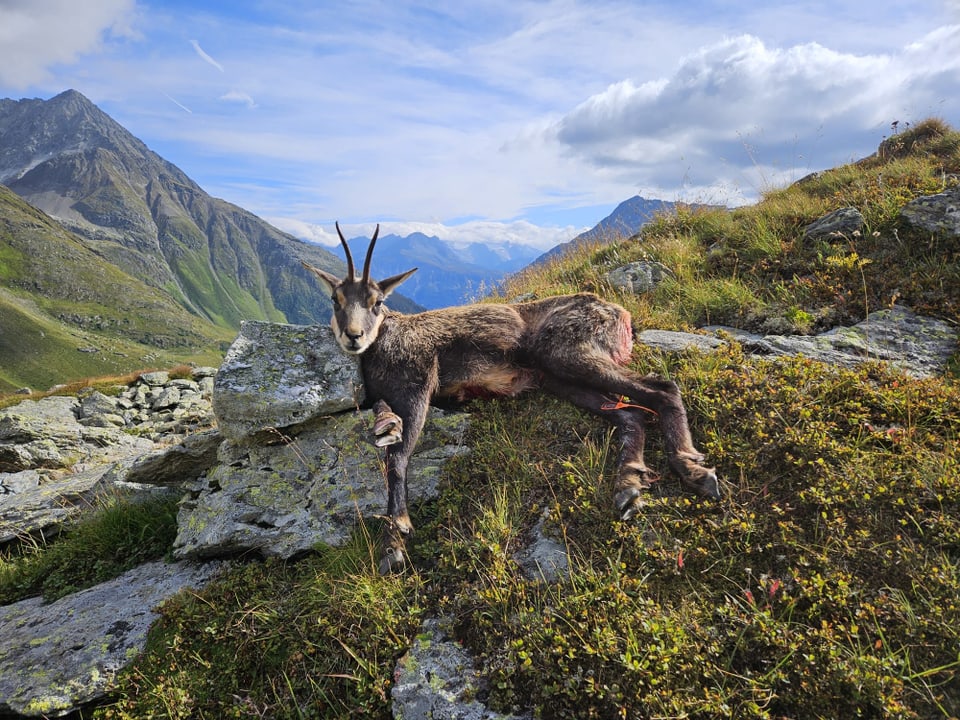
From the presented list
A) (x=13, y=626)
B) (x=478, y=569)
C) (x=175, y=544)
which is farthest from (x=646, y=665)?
(x=13, y=626)

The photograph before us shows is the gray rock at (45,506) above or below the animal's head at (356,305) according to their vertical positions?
below

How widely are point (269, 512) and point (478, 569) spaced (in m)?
2.87

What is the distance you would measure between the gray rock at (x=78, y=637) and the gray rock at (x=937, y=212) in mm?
11577

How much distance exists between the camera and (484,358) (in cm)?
666

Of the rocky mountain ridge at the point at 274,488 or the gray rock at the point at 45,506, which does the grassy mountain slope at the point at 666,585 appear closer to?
the rocky mountain ridge at the point at 274,488

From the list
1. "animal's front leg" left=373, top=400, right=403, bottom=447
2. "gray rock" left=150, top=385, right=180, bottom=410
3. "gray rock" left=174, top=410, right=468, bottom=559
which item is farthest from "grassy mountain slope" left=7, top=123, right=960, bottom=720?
"gray rock" left=150, top=385, right=180, bottom=410

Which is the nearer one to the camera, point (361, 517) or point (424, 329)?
point (361, 517)

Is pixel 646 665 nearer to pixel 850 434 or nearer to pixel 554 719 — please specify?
pixel 554 719

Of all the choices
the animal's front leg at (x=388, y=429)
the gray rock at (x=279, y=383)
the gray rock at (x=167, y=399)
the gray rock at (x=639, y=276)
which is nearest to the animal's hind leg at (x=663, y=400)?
the animal's front leg at (x=388, y=429)

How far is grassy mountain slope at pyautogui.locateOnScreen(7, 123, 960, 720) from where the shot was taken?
332cm

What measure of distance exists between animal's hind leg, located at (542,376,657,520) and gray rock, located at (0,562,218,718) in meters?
4.59

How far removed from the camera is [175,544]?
5809 millimetres

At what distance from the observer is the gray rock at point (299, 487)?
18.4 ft

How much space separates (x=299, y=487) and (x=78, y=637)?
243cm
